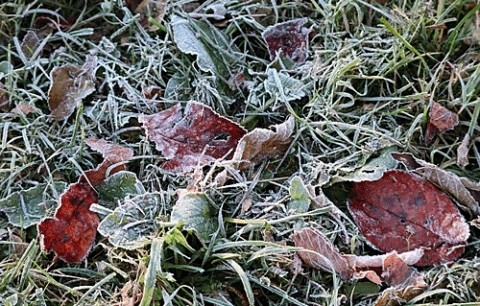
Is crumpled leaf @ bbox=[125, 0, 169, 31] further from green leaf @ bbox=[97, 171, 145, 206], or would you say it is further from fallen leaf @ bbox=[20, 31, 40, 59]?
green leaf @ bbox=[97, 171, 145, 206]

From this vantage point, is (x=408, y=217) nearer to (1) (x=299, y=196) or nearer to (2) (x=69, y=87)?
(1) (x=299, y=196)

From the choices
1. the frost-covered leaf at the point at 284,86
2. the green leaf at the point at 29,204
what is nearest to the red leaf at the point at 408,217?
the frost-covered leaf at the point at 284,86

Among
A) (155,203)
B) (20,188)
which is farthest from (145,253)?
(20,188)

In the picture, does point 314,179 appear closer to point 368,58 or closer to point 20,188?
point 368,58

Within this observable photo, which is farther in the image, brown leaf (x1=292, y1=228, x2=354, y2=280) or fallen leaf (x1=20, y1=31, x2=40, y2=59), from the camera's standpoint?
→ fallen leaf (x1=20, y1=31, x2=40, y2=59)

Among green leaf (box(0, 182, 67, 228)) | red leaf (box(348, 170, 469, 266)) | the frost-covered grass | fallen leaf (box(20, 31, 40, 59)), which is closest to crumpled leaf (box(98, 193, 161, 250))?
the frost-covered grass

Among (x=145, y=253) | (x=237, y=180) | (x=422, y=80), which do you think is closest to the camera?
(x=145, y=253)
